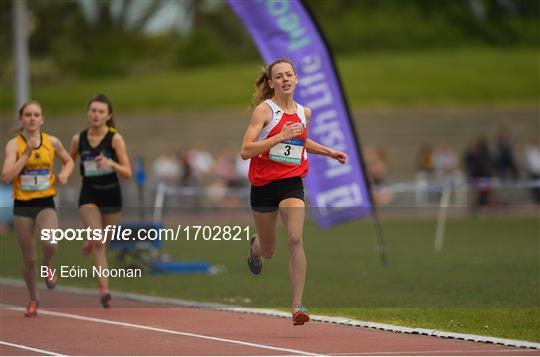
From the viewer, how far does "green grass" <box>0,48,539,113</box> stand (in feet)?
165

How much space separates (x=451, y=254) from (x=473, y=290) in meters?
6.79

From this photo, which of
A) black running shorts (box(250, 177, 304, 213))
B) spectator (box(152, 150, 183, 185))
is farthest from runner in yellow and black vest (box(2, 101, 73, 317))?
spectator (box(152, 150, 183, 185))

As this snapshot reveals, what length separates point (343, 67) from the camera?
53.2 metres

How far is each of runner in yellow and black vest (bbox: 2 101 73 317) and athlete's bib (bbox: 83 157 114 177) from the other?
71 centimetres

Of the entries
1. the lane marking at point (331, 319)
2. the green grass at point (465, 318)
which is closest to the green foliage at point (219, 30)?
the lane marking at point (331, 319)

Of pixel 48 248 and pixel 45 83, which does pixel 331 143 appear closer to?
pixel 48 248

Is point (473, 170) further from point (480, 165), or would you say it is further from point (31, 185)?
point (31, 185)

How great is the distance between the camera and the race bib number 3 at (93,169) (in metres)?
13.5

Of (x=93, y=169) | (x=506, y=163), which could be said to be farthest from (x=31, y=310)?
(x=506, y=163)

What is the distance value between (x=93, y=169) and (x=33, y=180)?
1.06 m

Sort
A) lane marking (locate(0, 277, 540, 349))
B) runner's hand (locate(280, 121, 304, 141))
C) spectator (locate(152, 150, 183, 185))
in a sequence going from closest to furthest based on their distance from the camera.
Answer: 1. lane marking (locate(0, 277, 540, 349))
2. runner's hand (locate(280, 121, 304, 141))
3. spectator (locate(152, 150, 183, 185))

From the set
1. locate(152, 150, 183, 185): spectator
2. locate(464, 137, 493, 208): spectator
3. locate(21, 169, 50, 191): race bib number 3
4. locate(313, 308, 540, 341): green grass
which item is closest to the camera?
locate(313, 308, 540, 341): green grass
